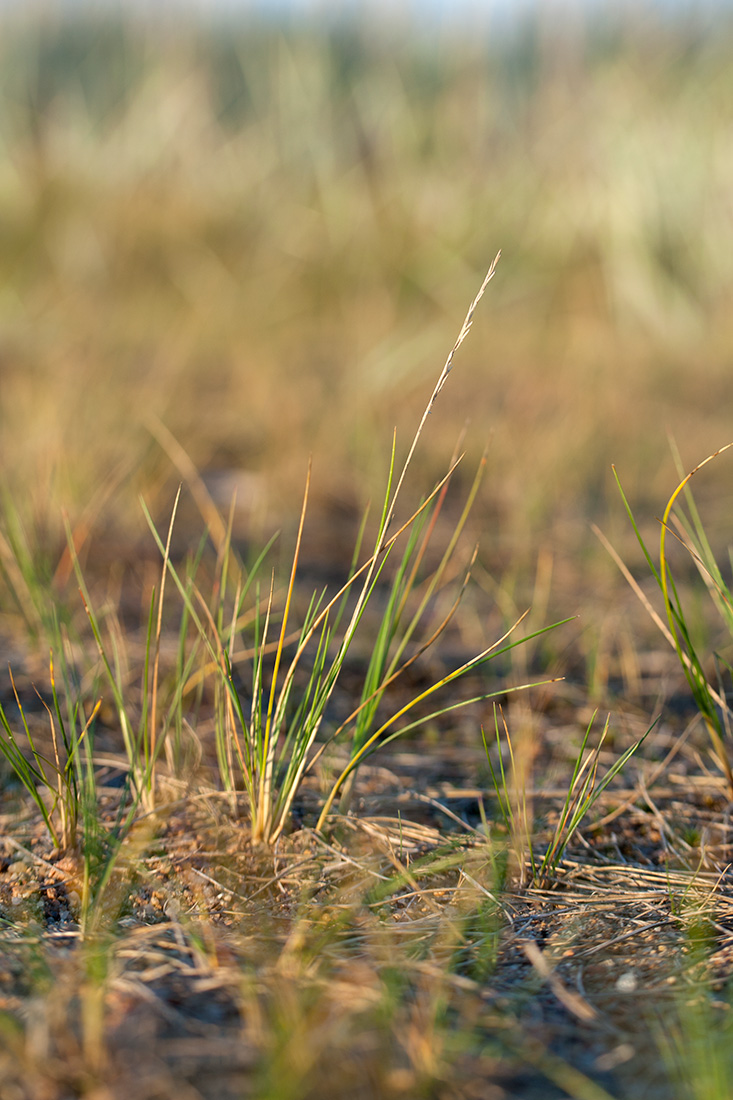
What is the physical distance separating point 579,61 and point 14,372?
3469 mm

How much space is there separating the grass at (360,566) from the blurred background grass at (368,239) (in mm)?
23

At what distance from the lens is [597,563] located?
Answer: 1938 millimetres

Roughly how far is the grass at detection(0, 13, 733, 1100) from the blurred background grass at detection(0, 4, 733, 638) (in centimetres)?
2

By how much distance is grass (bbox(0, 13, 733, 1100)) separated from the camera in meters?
0.75

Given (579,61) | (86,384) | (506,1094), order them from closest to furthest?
(506,1094) → (86,384) → (579,61)

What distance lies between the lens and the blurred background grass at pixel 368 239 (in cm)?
274

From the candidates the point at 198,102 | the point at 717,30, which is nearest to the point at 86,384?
the point at 198,102

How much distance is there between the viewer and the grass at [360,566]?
2.47ft

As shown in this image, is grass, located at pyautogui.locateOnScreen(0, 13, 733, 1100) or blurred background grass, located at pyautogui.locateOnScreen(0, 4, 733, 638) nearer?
grass, located at pyautogui.locateOnScreen(0, 13, 733, 1100)

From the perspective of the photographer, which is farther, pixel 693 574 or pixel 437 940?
pixel 693 574

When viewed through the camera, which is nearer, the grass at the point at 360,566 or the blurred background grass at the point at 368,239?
the grass at the point at 360,566

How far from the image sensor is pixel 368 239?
448 cm

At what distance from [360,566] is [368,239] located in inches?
126

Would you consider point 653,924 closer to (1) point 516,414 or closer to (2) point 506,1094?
(2) point 506,1094
